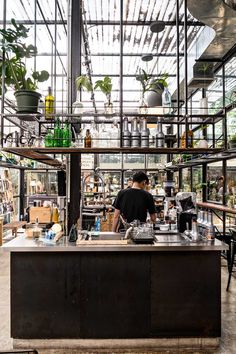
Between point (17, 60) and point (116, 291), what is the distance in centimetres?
257

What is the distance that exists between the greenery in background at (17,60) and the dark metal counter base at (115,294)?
70.1 inches

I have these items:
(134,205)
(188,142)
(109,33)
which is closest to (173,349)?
(134,205)

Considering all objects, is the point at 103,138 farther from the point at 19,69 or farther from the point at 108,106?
the point at 19,69

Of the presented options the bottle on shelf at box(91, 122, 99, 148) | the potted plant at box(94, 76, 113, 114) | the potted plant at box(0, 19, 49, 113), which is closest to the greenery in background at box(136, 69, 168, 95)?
the potted plant at box(94, 76, 113, 114)

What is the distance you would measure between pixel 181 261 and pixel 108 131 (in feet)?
5.05

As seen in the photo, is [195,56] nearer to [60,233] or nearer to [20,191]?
[60,233]

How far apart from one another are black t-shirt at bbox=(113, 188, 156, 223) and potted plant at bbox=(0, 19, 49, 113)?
1.59 m

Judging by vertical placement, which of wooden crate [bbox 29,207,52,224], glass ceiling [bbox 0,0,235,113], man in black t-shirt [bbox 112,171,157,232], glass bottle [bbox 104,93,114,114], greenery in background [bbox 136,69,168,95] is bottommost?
wooden crate [bbox 29,207,52,224]

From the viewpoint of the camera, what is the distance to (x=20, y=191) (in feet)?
34.4

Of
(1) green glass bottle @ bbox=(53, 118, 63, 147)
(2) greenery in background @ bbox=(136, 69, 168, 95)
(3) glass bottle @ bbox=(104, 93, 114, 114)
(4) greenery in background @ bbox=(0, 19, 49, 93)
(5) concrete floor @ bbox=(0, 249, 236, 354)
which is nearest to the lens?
(5) concrete floor @ bbox=(0, 249, 236, 354)

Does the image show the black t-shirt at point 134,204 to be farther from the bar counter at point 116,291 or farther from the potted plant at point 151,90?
the potted plant at point 151,90

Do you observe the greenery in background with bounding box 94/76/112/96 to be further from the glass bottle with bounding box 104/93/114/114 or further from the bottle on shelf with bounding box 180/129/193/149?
the bottle on shelf with bounding box 180/129/193/149

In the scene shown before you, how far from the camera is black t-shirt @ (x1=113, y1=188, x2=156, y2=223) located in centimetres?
417

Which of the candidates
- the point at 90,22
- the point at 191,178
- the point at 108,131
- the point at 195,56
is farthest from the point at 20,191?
the point at 108,131
